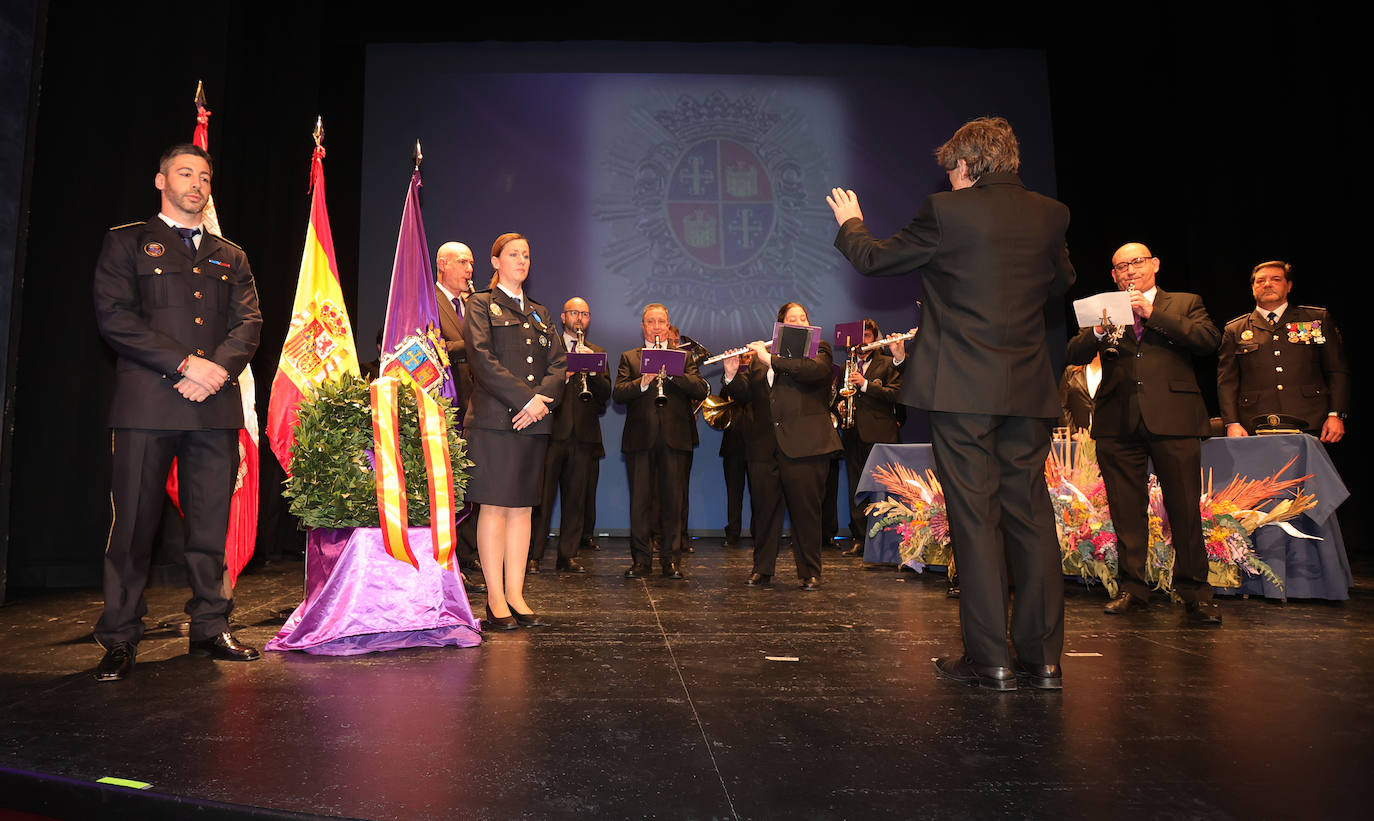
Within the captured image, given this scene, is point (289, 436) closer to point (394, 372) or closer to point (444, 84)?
point (394, 372)

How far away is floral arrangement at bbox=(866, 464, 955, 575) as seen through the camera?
16.6ft

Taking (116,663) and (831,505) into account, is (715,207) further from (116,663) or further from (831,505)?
(116,663)

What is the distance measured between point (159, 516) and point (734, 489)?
18.2ft

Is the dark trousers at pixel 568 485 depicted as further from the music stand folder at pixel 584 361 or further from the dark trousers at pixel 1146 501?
the dark trousers at pixel 1146 501

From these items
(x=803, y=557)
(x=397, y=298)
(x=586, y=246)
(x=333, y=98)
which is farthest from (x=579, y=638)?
(x=333, y=98)

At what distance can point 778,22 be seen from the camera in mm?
8367

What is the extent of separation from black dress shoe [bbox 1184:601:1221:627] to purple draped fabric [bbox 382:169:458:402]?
3.52 m

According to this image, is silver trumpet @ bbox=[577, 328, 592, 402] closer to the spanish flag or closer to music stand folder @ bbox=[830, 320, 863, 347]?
the spanish flag

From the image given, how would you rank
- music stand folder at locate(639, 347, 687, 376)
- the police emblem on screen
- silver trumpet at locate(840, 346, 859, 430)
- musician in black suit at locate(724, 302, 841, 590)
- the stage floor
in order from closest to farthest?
the stage floor
musician in black suit at locate(724, 302, 841, 590)
music stand folder at locate(639, 347, 687, 376)
silver trumpet at locate(840, 346, 859, 430)
the police emblem on screen

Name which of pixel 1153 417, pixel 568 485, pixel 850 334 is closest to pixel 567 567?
pixel 568 485

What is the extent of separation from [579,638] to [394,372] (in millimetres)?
1627

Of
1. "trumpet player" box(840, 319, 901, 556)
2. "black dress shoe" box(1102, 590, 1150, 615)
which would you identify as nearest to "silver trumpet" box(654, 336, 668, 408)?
"trumpet player" box(840, 319, 901, 556)

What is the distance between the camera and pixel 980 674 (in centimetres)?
245

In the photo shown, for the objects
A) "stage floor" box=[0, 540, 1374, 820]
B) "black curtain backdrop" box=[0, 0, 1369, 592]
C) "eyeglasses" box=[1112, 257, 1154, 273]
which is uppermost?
"black curtain backdrop" box=[0, 0, 1369, 592]
